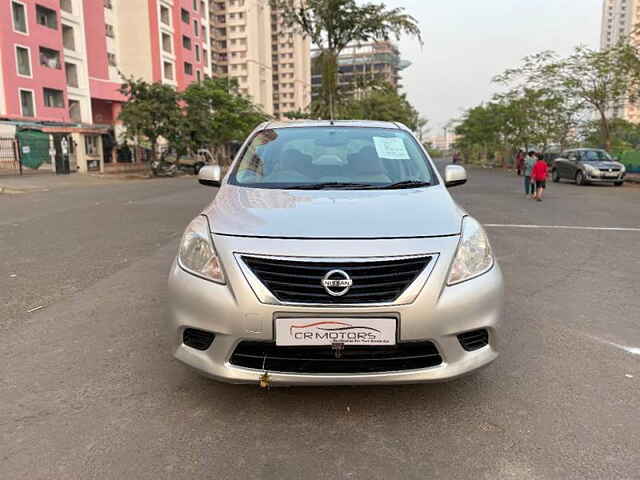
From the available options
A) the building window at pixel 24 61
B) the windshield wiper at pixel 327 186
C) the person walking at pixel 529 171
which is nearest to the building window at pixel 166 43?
the building window at pixel 24 61

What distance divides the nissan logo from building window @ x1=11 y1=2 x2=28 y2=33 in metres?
35.6

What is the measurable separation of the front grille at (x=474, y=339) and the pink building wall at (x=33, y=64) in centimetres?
3374

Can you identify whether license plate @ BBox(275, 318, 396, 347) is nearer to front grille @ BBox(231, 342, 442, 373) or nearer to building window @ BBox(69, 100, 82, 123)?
front grille @ BBox(231, 342, 442, 373)

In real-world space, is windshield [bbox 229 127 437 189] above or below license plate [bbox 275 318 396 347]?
above

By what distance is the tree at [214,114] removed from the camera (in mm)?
32750

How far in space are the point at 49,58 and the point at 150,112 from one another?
1058cm

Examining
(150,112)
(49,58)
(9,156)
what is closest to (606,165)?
(150,112)

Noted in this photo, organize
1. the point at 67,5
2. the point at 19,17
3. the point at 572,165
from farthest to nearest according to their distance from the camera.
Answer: the point at 67,5
the point at 19,17
the point at 572,165

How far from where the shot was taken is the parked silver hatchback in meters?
2.39

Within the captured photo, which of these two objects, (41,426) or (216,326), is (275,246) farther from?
(41,426)

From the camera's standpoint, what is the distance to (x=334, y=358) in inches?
96.9

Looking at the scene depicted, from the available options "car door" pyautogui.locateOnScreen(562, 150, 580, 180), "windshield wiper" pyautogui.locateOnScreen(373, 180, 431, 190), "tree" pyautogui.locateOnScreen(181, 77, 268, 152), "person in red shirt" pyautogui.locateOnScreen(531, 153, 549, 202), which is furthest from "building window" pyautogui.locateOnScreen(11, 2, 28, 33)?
"windshield wiper" pyautogui.locateOnScreen(373, 180, 431, 190)

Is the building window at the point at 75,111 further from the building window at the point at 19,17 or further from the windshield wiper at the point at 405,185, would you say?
the windshield wiper at the point at 405,185

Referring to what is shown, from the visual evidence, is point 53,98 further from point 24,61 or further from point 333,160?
point 333,160
